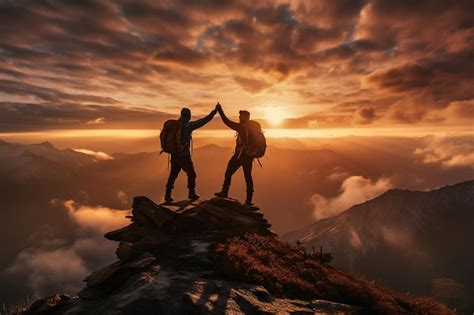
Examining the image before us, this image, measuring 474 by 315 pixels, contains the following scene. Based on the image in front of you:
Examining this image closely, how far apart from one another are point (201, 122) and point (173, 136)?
1.51m

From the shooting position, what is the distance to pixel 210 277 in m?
11.4

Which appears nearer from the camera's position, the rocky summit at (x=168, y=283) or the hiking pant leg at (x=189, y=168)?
the rocky summit at (x=168, y=283)

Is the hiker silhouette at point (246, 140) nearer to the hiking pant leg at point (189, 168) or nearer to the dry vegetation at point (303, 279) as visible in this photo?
the hiking pant leg at point (189, 168)

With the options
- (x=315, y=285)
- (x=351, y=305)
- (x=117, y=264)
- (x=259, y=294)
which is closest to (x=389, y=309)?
(x=351, y=305)

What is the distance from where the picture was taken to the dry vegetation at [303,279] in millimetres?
11693

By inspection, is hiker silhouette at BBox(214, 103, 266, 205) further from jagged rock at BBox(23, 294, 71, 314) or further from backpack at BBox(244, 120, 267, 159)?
jagged rock at BBox(23, 294, 71, 314)

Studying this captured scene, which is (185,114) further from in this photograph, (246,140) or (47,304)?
(47,304)

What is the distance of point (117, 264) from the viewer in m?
12.0

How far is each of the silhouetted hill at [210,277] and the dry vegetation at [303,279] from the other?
31mm

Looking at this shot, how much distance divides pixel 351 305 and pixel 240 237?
523 cm

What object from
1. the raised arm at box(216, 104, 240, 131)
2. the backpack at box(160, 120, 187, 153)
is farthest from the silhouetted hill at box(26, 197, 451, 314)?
the raised arm at box(216, 104, 240, 131)

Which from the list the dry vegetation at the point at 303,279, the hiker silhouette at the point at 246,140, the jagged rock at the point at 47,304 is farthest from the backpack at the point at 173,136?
the jagged rock at the point at 47,304

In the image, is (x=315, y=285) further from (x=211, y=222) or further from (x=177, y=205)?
(x=177, y=205)

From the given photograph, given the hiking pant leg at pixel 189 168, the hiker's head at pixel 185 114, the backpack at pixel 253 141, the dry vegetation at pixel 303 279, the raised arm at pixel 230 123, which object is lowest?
the dry vegetation at pixel 303 279
